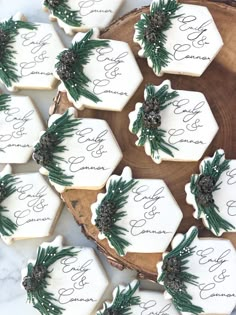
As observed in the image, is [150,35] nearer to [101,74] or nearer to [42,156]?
[101,74]

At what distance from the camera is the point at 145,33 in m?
1.27

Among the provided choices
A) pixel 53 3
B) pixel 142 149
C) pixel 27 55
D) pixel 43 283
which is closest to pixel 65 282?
pixel 43 283

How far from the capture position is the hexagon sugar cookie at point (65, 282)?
1.33 m

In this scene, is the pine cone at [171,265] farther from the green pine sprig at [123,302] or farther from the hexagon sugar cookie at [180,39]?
the hexagon sugar cookie at [180,39]

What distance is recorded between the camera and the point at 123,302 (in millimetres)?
1327

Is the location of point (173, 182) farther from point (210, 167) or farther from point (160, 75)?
point (160, 75)

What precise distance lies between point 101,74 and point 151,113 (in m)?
0.18

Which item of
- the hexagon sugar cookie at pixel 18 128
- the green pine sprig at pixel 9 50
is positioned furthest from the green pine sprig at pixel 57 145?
the green pine sprig at pixel 9 50

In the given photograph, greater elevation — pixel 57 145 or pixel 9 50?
pixel 9 50

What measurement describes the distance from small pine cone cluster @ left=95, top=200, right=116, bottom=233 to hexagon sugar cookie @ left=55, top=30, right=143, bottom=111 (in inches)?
9.7

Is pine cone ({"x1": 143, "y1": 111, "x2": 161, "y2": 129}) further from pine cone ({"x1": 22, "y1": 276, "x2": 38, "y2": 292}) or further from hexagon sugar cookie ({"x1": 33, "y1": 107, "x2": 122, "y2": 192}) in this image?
pine cone ({"x1": 22, "y1": 276, "x2": 38, "y2": 292})

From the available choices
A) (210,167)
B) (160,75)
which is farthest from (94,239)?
(160,75)

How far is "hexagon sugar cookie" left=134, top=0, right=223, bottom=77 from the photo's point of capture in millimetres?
1287

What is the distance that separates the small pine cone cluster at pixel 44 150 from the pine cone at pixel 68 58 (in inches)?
7.3
